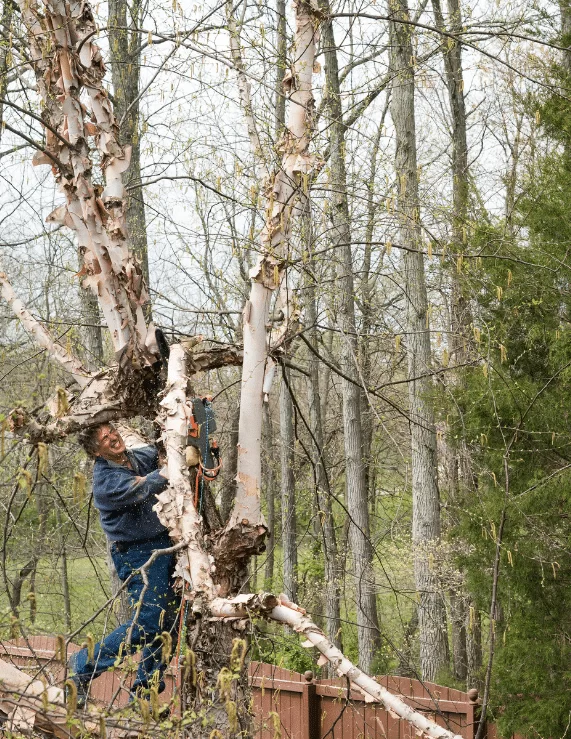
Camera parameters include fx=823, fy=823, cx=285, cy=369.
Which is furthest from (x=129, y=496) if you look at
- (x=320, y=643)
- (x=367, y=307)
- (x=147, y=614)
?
(x=367, y=307)

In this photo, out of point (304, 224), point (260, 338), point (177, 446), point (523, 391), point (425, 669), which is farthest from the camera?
point (425, 669)

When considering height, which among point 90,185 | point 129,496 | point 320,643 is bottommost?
point 320,643

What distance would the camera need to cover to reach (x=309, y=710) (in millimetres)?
7723

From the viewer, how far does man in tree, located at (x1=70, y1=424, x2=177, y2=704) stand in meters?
4.30

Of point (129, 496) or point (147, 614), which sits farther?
point (147, 614)

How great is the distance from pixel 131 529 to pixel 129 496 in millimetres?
342

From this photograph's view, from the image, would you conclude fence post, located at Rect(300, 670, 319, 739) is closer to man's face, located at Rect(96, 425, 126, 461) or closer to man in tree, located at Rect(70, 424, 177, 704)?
man in tree, located at Rect(70, 424, 177, 704)

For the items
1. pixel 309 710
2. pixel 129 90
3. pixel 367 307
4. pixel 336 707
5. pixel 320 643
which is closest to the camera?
pixel 320 643

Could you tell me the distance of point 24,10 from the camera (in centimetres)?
452

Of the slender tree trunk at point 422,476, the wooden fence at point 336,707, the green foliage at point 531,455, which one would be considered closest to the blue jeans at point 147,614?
the wooden fence at point 336,707

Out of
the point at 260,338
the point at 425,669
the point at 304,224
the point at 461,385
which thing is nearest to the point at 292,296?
the point at 260,338

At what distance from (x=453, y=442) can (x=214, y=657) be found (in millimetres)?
4833

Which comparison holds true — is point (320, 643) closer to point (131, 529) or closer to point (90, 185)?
point (131, 529)

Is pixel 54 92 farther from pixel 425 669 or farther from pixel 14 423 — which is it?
pixel 425 669
